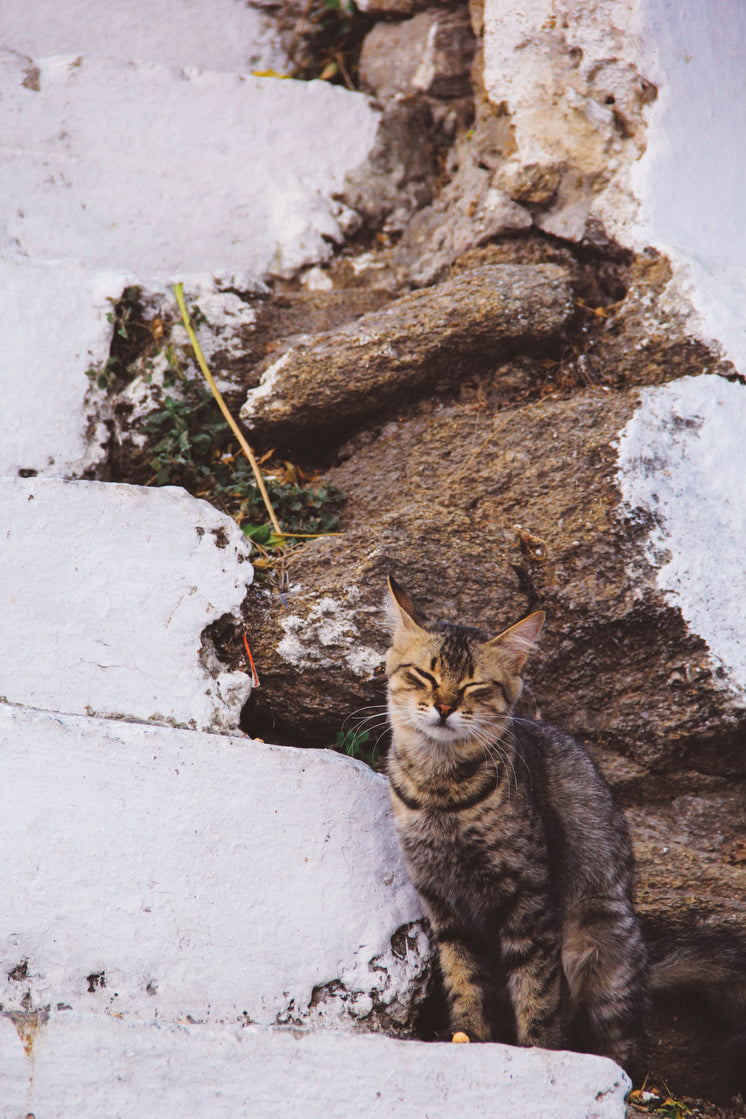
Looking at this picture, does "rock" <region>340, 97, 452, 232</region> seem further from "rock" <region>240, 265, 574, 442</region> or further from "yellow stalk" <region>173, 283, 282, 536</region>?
"yellow stalk" <region>173, 283, 282, 536</region>

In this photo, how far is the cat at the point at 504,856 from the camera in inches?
125

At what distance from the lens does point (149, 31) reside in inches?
202

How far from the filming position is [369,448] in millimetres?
4492

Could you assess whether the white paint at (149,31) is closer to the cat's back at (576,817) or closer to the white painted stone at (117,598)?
the white painted stone at (117,598)

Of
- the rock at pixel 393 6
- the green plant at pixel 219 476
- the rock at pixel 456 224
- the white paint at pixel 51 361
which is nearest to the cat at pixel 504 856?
the green plant at pixel 219 476

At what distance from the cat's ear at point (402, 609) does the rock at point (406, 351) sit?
4.29 feet

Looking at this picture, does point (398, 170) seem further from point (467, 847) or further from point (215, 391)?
point (467, 847)

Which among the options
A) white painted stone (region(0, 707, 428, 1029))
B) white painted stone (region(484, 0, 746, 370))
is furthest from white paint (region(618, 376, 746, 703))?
white painted stone (region(0, 707, 428, 1029))

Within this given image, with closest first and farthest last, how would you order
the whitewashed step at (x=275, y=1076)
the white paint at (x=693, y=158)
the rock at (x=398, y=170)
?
the whitewashed step at (x=275, y=1076)
the white paint at (x=693, y=158)
the rock at (x=398, y=170)

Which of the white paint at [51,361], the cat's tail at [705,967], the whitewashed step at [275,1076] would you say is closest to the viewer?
the whitewashed step at [275,1076]

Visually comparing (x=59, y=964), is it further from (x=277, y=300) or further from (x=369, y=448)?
(x=277, y=300)

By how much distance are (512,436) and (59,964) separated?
2822 millimetres

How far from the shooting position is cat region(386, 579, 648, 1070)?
3.18m

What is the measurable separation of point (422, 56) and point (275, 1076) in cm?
538
